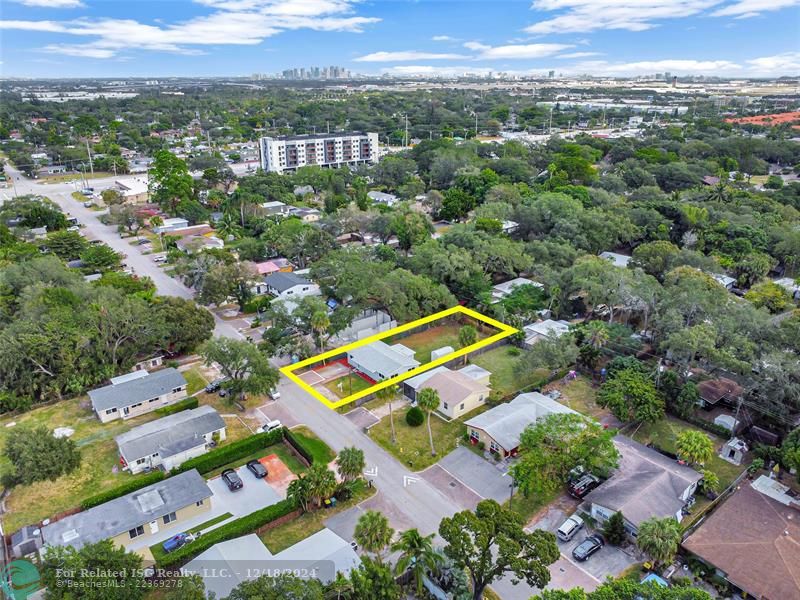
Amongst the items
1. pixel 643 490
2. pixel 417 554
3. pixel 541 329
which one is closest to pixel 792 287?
pixel 541 329

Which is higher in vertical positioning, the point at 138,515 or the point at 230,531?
the point at 138,515

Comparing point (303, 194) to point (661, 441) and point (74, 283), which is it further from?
point (661, 441)

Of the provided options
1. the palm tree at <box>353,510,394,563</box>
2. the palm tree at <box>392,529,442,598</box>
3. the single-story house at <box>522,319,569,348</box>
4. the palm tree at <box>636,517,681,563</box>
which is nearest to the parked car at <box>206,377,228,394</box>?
the palm tree at <box>353,510,394,563</box>

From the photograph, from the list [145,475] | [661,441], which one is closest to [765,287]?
[661,441]

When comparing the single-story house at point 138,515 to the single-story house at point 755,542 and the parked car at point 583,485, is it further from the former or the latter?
the single-story house at point 755,542

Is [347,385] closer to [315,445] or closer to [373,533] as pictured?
[315,445]

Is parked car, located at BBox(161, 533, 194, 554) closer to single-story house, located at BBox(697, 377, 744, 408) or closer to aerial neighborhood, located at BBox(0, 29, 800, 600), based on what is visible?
aerial neighborhood, located at BBox(0, 29, 800, 600)
